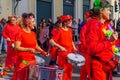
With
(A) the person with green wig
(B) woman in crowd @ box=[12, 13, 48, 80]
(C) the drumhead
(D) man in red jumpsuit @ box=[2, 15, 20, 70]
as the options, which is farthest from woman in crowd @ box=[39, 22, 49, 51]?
(A) the person with green wig

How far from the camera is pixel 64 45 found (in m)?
9.36

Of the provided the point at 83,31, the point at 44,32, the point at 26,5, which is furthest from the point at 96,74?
the point at 26,5

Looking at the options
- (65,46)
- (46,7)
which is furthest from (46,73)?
(46,7)

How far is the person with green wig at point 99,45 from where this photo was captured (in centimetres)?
618

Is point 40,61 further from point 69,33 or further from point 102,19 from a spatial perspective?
point 69,33

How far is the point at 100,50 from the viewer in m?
6.19

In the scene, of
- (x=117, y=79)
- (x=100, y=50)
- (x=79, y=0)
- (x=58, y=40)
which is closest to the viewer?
(x=100, y=50)

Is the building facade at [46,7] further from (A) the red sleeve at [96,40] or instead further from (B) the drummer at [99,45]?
(A) the red sleeve at [96,40]

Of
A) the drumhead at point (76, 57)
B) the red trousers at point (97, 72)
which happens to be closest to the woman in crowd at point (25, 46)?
the drumhead at point (76, 57)

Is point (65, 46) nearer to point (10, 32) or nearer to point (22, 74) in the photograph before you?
Result: point (22, 74)

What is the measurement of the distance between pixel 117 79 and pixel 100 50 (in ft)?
18.3

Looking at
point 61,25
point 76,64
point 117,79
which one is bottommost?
point 117,79

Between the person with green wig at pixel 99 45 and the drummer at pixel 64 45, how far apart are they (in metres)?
2.75

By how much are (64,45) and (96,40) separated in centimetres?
324
